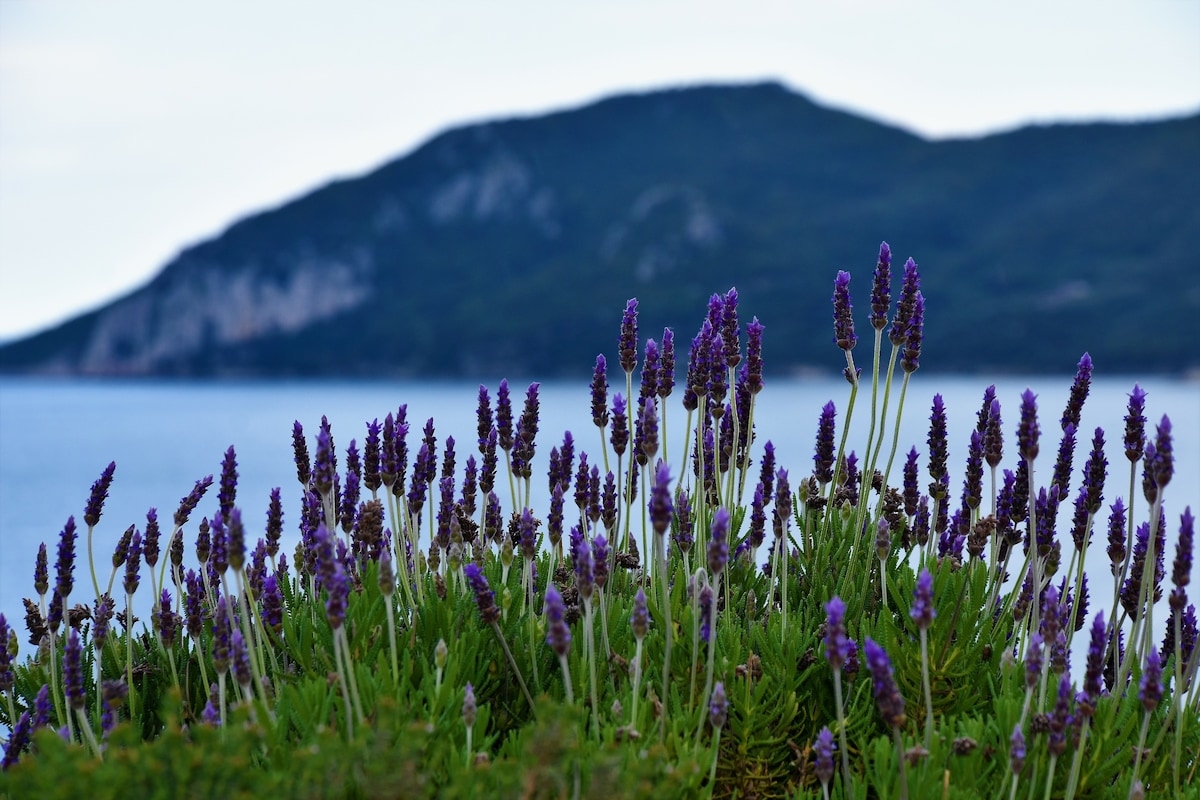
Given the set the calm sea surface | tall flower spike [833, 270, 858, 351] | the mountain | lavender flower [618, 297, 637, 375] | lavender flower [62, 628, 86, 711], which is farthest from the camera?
the mountain

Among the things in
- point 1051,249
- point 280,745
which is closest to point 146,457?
point 280,745

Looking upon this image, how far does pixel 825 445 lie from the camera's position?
3734mm

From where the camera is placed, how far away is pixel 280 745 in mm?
2428

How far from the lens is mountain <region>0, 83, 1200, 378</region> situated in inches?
4739

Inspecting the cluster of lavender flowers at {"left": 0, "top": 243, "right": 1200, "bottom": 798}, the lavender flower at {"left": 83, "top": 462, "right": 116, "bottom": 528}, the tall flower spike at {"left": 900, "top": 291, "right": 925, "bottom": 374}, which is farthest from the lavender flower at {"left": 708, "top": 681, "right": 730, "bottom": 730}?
the lavender flower at {"left": 83, "top": 462, "right": 116, "bottom": 528}

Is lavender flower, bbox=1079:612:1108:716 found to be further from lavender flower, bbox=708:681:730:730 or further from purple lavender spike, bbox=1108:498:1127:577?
lavender flower, bbox=708:681:730:730

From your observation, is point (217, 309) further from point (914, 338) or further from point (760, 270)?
point (914, 338)

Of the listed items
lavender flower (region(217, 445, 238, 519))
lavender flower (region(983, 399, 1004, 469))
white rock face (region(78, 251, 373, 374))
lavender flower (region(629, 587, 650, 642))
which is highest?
white rock face (region(78, 251, 373, 374))

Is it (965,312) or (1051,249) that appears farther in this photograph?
(1051,249)

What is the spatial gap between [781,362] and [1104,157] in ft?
283

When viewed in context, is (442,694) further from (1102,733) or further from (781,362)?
(781,362)

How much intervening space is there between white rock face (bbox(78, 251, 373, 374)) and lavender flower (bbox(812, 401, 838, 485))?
184 meters

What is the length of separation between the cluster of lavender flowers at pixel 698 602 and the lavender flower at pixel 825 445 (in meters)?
0.01

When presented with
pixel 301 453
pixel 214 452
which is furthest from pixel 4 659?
pixel 214 452
